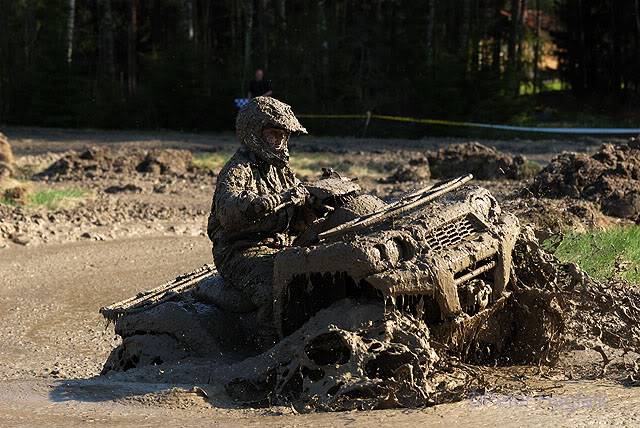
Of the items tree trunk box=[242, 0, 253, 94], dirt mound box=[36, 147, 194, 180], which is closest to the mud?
dirt mound box=[36, 147, 194, 180]

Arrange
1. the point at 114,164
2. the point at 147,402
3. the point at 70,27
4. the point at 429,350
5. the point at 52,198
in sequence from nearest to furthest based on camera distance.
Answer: the point at 429,350 < the point at 147,402 < the point at 52,198 < the point at 114,164 < the point at 70,27

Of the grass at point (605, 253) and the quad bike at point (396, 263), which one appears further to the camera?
the grass at point (605, 253)

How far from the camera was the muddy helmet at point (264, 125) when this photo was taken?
24.3ft

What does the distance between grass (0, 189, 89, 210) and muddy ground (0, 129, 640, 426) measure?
0.22 meters

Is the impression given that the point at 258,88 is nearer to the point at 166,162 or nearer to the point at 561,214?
the point at 166,162

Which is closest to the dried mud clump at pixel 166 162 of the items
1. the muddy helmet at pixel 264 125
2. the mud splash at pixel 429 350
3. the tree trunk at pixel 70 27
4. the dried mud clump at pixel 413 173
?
the dried mud clump at pixel 413 173

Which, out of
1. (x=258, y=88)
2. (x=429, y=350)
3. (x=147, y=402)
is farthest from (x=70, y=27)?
(x=429, y=350)

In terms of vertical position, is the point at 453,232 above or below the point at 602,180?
above

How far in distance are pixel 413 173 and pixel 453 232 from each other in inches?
479

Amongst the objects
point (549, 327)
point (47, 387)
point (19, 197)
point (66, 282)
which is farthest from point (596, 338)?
point (19, 197)

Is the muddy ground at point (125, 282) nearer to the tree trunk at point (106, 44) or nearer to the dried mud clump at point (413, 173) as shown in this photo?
the dried mud clump at point (413, 173)

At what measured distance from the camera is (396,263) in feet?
20.7

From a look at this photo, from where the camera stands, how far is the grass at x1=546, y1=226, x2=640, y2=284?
10.1 m

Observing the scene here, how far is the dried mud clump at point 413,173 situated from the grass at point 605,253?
693 cm
